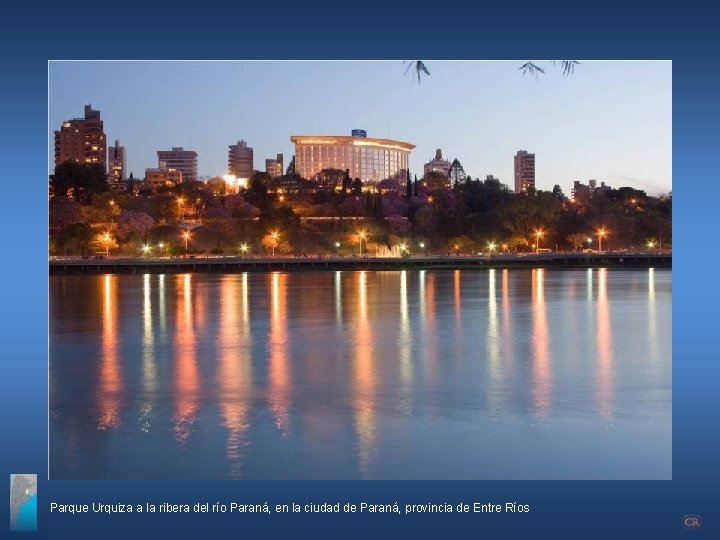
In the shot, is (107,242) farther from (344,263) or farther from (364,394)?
(364,394)

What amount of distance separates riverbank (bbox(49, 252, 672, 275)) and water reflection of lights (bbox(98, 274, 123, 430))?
24764 mm

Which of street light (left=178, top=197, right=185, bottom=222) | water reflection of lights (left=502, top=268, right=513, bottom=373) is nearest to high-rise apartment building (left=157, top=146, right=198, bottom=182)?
street light (left=178, top=197, right=185, bottom=222)

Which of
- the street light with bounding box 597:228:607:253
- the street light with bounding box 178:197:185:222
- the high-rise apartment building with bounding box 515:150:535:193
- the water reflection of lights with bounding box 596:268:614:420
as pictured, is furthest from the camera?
the high-rise apartment building with bounding box 515:150:535:193

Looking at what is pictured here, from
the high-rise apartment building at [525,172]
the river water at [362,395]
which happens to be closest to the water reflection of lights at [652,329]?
the river water at [362,395]

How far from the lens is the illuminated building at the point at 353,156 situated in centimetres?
8462

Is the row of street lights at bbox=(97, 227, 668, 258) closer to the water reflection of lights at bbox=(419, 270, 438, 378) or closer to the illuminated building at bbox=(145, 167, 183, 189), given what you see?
the illuminated building at bbox=(145, 167, 183, 189)

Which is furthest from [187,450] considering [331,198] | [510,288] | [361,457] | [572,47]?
[331,198]

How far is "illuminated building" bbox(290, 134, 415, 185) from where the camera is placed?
278ft

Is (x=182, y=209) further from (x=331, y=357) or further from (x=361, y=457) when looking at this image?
(x=361, y=457)

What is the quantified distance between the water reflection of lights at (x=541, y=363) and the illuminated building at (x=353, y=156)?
66.2 m

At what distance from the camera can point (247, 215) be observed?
52.2 metres

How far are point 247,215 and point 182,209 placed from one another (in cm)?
417

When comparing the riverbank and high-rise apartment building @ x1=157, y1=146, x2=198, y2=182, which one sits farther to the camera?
high-rise apartment building @ x1=157, y1=146, x2=198, y2=182

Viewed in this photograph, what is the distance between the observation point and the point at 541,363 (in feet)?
34.9
